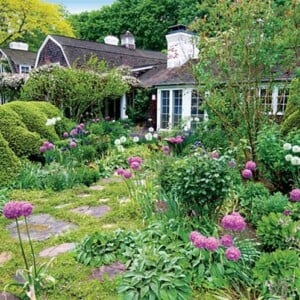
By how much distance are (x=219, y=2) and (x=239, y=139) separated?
94.2 inches

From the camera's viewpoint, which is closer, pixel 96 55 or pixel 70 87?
pixel 70 87

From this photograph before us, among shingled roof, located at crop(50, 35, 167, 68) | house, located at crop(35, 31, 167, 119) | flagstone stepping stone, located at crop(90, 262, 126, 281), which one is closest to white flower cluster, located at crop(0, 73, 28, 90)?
house, located at crop(35, 31, 167, 119)

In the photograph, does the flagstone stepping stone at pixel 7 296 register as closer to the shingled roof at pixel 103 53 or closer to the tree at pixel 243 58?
the tree at pixel 243 58

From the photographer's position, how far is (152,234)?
3369 mm

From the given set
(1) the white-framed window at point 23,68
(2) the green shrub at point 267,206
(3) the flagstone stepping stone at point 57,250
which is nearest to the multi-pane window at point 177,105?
(2) the green shrub at point 267,206

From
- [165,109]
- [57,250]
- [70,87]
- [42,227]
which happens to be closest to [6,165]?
[42,227]

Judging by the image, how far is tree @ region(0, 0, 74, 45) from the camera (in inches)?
956

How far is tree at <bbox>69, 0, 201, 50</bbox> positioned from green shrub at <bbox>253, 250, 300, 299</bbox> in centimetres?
2398

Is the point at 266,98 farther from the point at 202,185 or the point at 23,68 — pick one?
→ the point at 23,68

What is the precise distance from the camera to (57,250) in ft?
11.2

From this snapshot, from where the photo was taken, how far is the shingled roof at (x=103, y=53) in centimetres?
1948

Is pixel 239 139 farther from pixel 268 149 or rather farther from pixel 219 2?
pixel 219 2

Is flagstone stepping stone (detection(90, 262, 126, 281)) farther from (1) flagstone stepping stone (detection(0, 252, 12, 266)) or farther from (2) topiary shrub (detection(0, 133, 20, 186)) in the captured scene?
(2) topiary shrub (detection(0, 133, 20, 186))

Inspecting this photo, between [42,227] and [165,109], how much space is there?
12.3 metres
